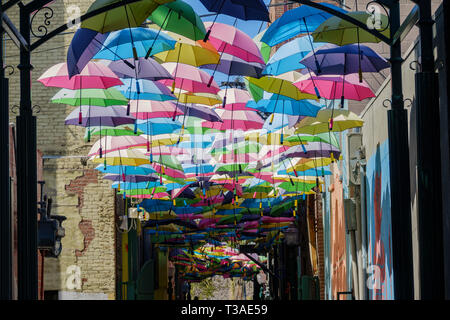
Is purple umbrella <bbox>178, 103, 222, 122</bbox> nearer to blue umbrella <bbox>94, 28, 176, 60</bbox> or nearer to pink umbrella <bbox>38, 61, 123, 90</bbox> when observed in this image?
pink umbrella <bbox>38, 61, 123, 90</bbox>

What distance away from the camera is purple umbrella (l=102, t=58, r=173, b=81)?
11.4m

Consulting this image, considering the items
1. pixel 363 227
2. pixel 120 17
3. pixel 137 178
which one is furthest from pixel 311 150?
pixel 120 17

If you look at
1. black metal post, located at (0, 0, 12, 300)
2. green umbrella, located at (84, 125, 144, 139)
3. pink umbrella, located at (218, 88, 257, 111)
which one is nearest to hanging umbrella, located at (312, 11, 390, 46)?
black metal post, located at (0, 0, 12, 300)

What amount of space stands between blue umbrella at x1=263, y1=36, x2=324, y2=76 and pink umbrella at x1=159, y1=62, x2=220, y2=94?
1.04m

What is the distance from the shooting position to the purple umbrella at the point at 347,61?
34.8ft

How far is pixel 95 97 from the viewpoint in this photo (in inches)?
492

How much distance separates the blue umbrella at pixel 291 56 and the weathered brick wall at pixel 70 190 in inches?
453

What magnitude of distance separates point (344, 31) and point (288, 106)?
3.75 meters

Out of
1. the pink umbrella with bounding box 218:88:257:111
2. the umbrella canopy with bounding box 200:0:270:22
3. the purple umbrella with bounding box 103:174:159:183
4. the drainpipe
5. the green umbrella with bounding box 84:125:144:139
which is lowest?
the drainpipe

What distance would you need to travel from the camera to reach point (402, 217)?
8188 mm

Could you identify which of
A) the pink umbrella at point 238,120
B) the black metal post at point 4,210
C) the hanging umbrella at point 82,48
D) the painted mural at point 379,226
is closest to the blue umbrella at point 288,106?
the pink umbrella at point 238,120

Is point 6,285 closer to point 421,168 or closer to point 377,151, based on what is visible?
point 421,168

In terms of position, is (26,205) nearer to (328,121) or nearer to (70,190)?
(328,121)

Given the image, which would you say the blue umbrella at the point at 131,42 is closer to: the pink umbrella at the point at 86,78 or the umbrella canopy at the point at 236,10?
the pink umbrella at the point at 86,78
